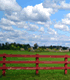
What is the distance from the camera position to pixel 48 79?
9.73 meters

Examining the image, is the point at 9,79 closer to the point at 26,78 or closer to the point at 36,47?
the point at 26,78

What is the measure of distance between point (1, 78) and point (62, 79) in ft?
13.6

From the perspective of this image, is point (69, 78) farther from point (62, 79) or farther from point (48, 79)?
point (48, 79)

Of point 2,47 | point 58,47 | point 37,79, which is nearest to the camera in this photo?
point 37,79

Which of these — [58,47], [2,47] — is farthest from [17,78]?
[58,47]

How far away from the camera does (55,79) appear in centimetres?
982

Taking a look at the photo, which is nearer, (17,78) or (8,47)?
(17,78)

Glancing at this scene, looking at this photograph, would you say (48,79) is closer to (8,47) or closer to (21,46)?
(8,47)

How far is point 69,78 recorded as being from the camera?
1023cm

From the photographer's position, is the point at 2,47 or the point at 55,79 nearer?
the point at 55,79

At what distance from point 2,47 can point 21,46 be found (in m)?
30.2

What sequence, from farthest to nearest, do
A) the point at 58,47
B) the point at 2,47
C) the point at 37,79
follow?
1. the point at 58,47
2. the point at 2,47
3. the point at 37,79

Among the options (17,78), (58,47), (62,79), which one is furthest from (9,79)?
(58,47)

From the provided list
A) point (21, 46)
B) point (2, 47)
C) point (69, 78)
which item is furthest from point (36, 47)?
point (69, 78)
